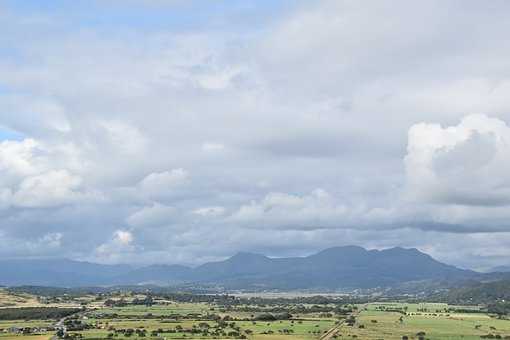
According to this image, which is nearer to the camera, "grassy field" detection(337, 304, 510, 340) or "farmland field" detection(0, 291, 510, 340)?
"farmland field" detection(0, 291, 510, 340)

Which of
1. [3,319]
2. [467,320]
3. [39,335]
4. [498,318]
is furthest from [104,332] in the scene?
[498,318]

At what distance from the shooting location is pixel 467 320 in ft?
605

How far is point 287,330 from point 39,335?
48389 mm

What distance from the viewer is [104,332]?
13738 cm

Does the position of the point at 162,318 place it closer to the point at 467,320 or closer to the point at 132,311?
the point at 132,311

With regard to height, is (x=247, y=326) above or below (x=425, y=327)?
above

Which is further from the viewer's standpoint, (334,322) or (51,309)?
(51,309)

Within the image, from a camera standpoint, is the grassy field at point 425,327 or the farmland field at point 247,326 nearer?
the farmland field at point 247,326

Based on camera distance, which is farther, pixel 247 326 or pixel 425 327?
pixel 425 327

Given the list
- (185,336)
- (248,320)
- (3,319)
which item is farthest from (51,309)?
(185,336)

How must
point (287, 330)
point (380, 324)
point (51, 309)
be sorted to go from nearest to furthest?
1. point (287, 330)
2. point (380, 324)
3. point (51, 309)

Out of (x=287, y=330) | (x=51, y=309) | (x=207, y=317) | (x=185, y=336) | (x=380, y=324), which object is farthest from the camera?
(x=51, y=309)

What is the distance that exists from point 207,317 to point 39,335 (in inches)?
→ 1964

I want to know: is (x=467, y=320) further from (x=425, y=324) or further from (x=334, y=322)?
(x=334, y=322)
